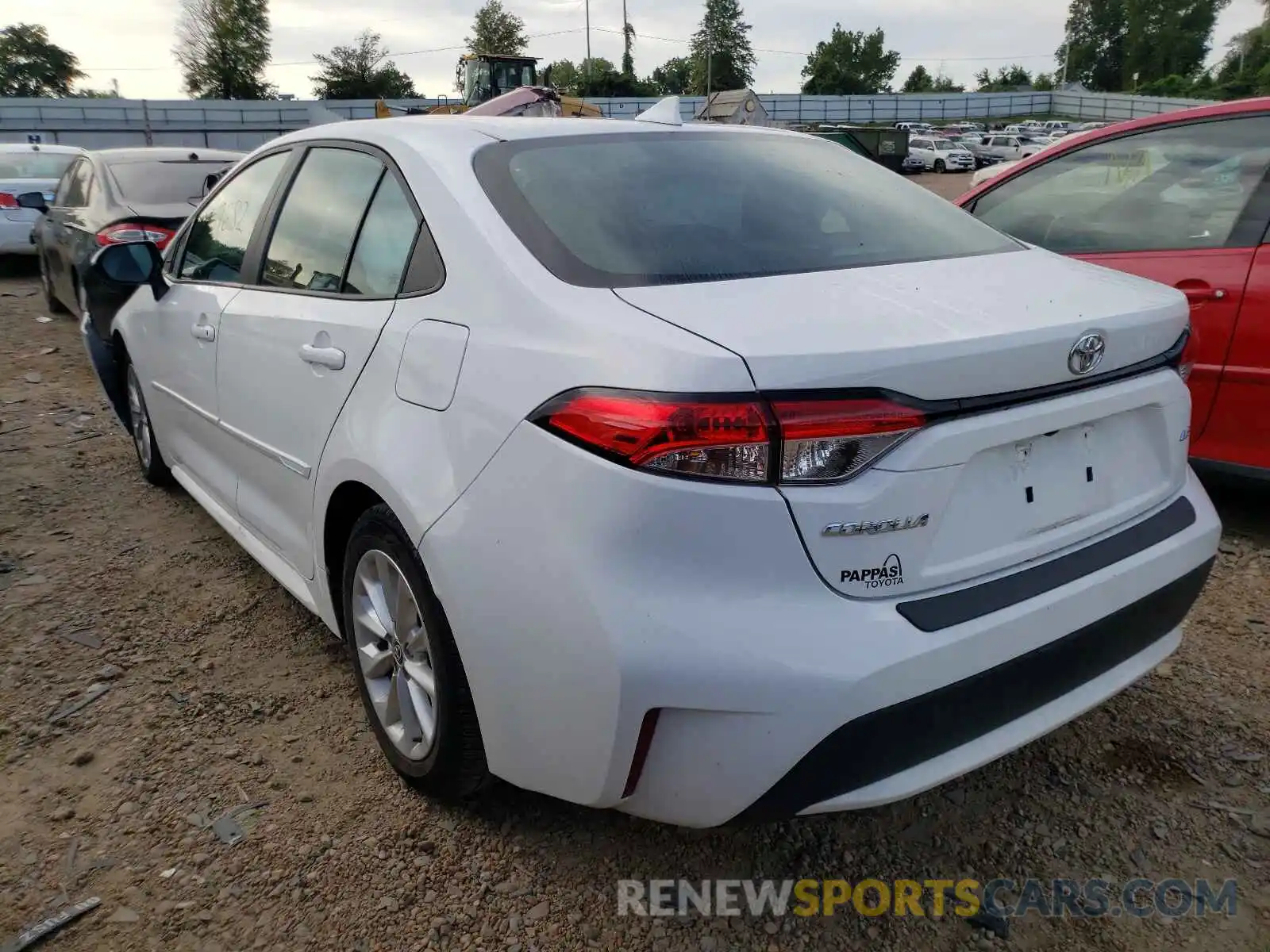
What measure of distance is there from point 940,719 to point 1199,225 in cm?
281

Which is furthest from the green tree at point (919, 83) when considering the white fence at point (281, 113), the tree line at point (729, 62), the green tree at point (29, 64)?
the green tree at point (29, 64)

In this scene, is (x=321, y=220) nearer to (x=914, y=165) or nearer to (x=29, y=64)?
(x=914, y=165)

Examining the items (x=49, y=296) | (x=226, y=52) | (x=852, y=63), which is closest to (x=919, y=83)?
(x=852, y=63)

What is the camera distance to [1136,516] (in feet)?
6.68

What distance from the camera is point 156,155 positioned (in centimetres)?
729

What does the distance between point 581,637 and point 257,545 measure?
1.79 m

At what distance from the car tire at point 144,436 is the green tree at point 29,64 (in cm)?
8287

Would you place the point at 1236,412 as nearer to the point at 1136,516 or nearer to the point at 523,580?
the point at 1136,516

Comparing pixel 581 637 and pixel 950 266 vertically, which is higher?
pixel 950 266

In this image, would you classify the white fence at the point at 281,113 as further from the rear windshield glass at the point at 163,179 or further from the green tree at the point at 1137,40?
the green tree at the point at 1137,40

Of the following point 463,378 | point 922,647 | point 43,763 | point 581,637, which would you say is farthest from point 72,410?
point 922,647

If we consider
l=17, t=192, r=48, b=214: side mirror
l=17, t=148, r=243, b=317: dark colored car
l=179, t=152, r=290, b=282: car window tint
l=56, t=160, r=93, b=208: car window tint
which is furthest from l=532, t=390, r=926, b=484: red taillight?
l=17, t=192, r=48, b=214: side mirror

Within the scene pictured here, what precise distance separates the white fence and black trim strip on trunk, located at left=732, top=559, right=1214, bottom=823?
1894 cm

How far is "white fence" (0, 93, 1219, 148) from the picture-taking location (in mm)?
30547
